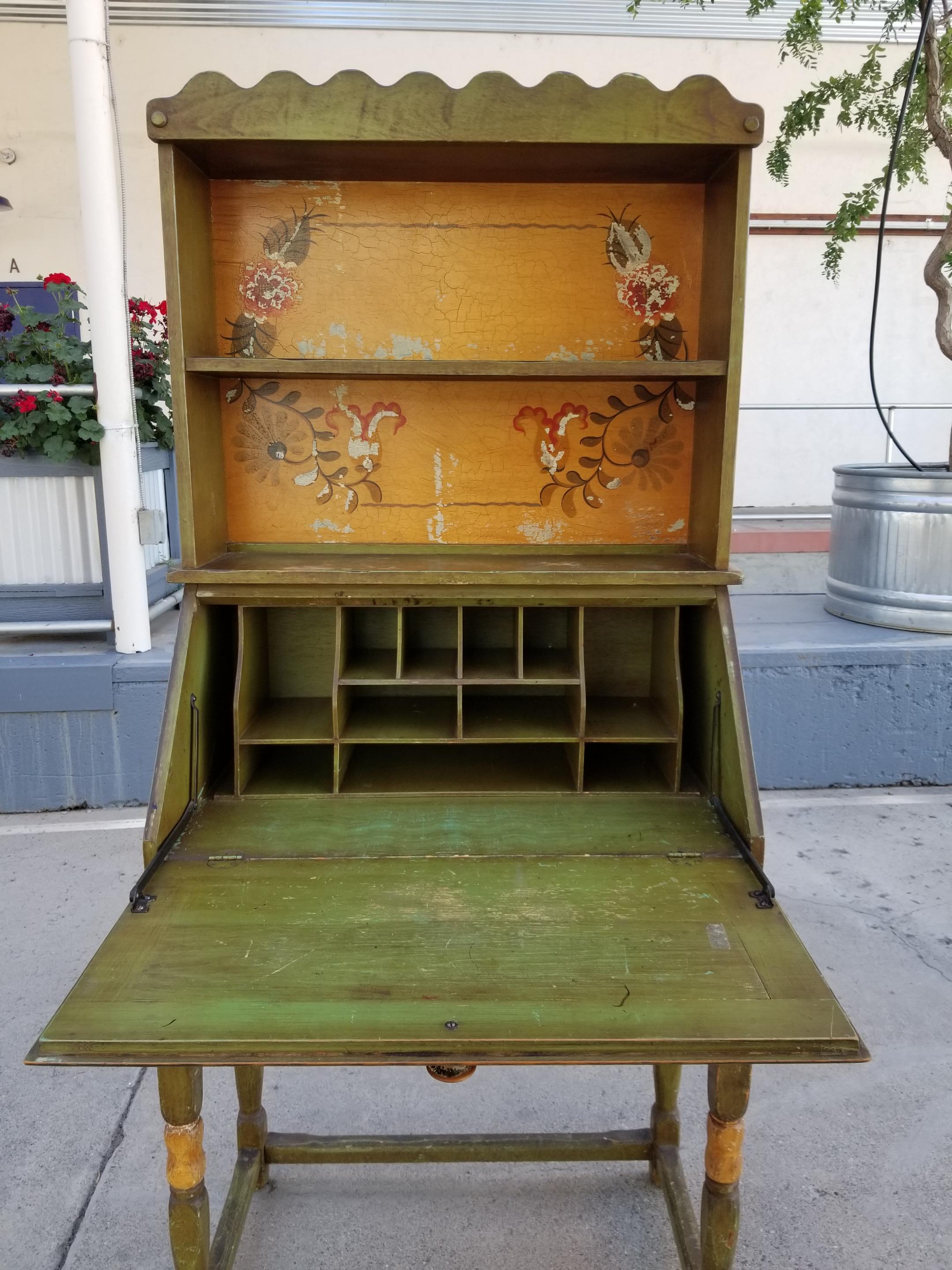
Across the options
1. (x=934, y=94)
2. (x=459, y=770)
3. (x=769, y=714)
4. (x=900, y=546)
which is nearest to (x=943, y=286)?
(x=934, y=94)

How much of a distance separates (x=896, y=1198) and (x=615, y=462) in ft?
4.94

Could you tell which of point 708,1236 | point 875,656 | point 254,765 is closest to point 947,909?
point 875,656

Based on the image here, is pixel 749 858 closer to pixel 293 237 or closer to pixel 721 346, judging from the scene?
pixel 721 346

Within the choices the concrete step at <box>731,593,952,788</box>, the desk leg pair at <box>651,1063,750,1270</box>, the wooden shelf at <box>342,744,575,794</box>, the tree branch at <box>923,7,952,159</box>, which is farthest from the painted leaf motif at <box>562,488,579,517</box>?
the tree branch at <box>923,7,952,159</box>

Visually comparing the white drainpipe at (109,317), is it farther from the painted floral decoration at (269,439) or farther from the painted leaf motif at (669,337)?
the painted leaf motif at (669,337)

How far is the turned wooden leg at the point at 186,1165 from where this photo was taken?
123 cm

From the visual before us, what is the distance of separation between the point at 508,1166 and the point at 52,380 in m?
2.93

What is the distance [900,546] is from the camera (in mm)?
3617

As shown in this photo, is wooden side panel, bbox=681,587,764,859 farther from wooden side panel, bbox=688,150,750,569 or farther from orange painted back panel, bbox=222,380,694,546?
orange painted back panel, bbox=222,380,694,546

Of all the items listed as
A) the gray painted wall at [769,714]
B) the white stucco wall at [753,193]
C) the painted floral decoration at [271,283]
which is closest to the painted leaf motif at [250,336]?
the painted floral decoration at [271,283]

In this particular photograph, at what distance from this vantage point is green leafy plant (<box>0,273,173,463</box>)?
Result: 318cm

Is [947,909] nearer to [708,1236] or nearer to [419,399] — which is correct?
[708,1236]

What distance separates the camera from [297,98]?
1.46 m

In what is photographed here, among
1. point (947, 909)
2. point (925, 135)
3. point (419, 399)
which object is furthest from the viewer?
point (925, 135)
